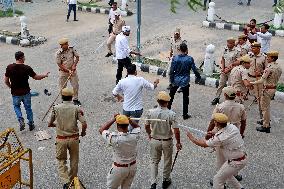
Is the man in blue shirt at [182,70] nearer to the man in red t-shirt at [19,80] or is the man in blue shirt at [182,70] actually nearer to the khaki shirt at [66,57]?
the khaki shirt at [66,57]

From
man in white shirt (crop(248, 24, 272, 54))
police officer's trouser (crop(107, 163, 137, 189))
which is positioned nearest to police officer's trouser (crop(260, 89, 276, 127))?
man in white shirt (crop(248, 24, 272, 54))

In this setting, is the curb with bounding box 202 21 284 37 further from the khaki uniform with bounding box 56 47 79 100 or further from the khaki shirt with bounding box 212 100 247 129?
the khaki shirt with bounding box 212 100 247 129

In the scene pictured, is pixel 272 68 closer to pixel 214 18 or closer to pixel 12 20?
pixel 214 18

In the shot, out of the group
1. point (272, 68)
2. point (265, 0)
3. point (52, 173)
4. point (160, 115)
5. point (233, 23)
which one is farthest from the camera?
point (265, 0)

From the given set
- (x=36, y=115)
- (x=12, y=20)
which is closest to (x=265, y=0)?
(x=12, y=20)

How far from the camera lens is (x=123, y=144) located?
5.75 metres

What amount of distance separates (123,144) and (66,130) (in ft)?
3.91

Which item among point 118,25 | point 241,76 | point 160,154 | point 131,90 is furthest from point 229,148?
point 118,25

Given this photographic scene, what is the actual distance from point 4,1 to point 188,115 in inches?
464

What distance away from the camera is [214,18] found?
17000 mm

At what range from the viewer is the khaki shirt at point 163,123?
20.9 feet

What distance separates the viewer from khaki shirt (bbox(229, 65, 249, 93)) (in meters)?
8.80

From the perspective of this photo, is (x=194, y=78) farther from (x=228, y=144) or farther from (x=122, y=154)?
(x=122, y=154)

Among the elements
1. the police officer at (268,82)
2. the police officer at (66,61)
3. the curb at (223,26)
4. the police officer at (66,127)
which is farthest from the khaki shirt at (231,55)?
the curb at (223,26)
